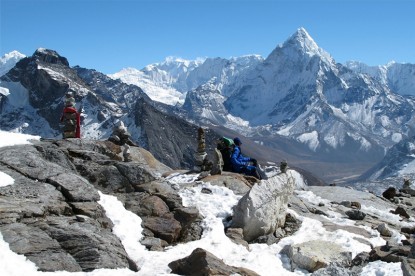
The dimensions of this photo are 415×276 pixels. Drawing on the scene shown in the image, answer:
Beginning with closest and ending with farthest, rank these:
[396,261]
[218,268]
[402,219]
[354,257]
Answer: [218,268] < [396,261] < [354,257] < [402,219]

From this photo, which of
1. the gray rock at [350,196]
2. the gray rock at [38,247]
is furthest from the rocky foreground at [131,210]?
the gray rock at [350,196]

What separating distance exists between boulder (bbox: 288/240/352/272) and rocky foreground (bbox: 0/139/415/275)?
0.04m

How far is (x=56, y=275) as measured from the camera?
16.0 m

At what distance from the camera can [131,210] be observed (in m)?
21.7

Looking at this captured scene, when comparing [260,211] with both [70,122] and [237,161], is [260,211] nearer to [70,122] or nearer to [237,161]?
[237,161]

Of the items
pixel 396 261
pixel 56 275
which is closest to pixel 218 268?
pixel 56 275

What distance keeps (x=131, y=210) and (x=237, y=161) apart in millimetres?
11688

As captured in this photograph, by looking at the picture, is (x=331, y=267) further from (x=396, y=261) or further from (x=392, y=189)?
(x=392, y=189)

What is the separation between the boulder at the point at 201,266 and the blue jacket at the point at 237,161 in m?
14.2

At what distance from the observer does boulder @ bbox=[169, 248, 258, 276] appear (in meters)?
17.1

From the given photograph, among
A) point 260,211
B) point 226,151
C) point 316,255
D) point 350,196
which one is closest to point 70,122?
point 226,151

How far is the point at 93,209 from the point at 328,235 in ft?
33.6

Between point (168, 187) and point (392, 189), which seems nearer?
point (168, 187)

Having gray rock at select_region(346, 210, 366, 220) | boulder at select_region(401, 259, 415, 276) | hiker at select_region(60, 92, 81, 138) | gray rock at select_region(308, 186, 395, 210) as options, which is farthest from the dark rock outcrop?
gray rock at select_region(308, 186, 395, 210)
